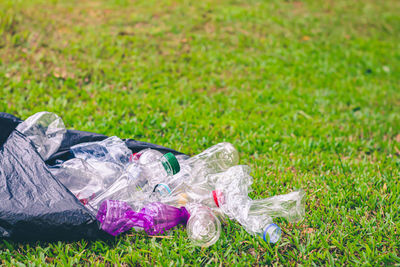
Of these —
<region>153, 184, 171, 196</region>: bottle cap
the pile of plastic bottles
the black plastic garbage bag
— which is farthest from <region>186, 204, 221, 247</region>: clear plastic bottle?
the black plastic garbage bag

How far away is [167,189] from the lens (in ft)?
7.27

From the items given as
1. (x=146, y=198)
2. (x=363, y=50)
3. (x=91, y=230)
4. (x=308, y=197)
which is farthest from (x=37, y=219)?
(x=363, y=50)

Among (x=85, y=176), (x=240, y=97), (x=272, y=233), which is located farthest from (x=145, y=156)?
(x=240, y=97)

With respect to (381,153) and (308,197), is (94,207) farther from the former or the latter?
(381,153)

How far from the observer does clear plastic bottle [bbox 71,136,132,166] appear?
2516 millimetres

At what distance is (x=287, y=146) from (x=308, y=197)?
0.86 m

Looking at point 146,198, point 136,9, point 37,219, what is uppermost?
point 136,9

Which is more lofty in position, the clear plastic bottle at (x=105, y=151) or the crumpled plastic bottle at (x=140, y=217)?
the clear plastic bottle at (x=105, y=151)

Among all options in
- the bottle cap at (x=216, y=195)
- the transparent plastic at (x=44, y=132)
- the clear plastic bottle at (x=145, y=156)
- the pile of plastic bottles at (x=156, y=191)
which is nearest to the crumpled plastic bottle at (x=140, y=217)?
the pile of plastic bottles at (x=156, y=191)

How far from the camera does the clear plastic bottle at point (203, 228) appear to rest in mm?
1979

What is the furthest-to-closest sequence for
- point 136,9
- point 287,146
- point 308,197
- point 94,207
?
point 136,9 → point 287,146 → point 308,197 → point 94,207

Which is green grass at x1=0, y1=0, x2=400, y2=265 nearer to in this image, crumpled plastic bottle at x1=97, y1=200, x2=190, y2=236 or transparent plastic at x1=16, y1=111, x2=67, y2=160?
crumpled plastic bottle at x1=97, y1=200, x2=190, y2=236

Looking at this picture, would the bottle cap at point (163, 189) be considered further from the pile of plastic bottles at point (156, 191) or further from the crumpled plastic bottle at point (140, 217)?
the crumpled plastic bottle at point (140, 217)

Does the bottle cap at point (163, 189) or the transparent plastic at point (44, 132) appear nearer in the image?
the bottle cap at point (163, 189)
